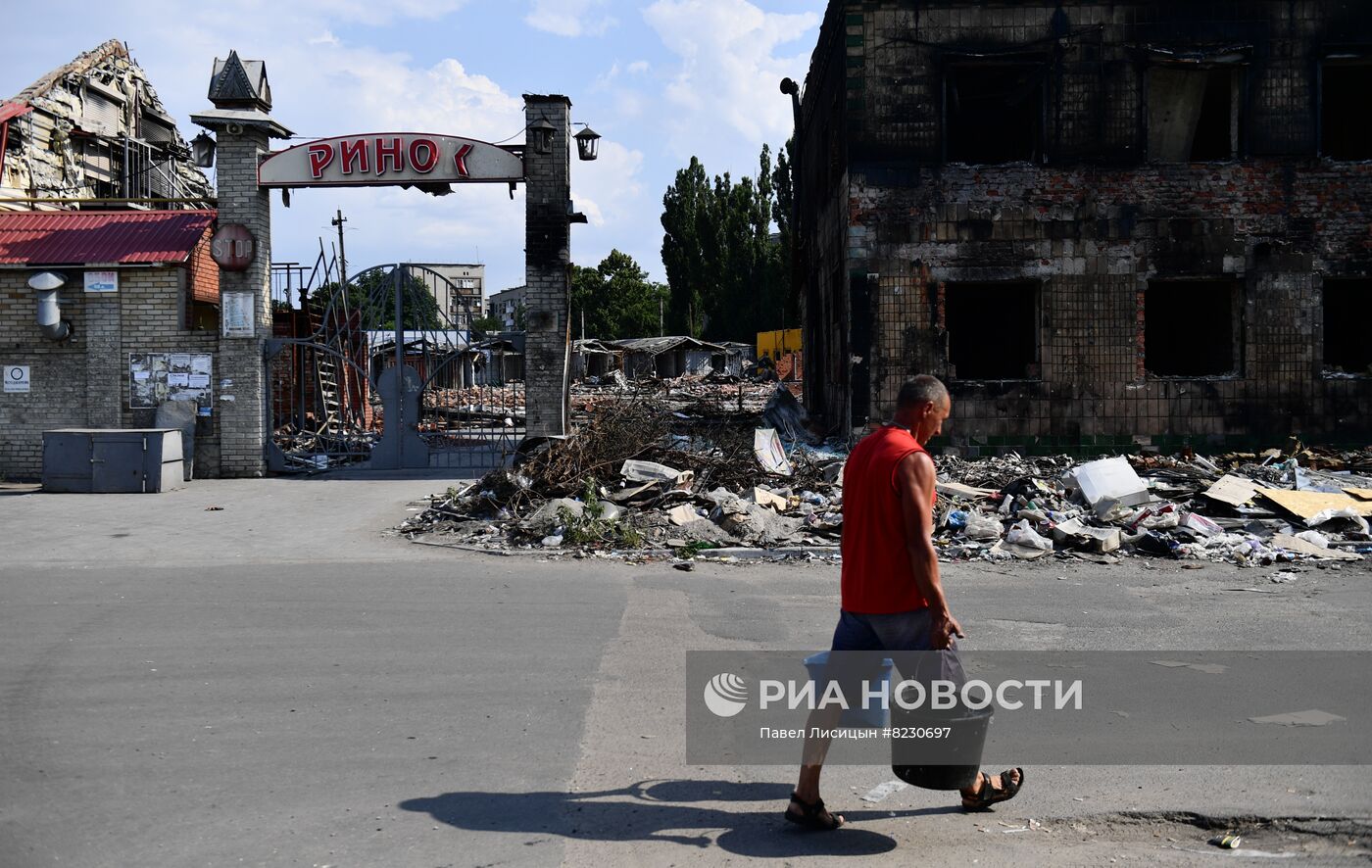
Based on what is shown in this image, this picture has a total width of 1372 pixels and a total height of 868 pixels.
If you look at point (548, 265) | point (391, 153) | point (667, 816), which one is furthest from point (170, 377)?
point (667, 816)

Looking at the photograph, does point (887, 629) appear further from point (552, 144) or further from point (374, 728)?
point (552, 144)

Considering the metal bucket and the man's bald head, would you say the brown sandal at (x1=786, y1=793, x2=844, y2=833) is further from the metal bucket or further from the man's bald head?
the man's bald head

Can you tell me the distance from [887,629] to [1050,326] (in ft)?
43.7

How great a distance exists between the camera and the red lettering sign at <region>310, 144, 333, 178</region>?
17.2 metres

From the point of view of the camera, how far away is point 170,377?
1739cm

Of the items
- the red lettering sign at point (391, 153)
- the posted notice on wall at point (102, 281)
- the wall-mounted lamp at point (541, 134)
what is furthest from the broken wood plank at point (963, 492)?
the posted notice on wall at point (102, 281)

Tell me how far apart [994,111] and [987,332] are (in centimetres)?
406

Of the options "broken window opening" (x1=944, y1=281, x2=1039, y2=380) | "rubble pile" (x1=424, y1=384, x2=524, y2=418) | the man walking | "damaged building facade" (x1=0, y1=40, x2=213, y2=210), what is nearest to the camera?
the man walking

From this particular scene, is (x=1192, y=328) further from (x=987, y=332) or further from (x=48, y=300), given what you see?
(x=48, y=300)

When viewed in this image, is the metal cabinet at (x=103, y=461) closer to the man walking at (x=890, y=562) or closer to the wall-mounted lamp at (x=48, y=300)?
the wall-mounted lamp at (x=48, y=300)

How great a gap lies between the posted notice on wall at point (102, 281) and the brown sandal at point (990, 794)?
17150 mm

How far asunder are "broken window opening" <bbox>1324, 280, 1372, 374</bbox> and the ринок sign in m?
13.8

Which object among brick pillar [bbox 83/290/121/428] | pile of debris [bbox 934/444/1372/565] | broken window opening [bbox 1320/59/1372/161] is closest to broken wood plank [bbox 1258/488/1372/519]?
pile of debris [bbox 934/444/1372/565]

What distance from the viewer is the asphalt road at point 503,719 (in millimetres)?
3941
